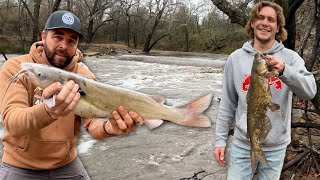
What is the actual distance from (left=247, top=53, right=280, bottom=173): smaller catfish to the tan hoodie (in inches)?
50.1

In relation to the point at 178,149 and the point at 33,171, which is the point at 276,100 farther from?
the point at 178,149

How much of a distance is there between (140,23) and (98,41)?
6060mm

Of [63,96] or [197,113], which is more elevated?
[63,96]

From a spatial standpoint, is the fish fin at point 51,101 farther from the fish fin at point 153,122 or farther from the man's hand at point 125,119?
the fish fin at point 153,122

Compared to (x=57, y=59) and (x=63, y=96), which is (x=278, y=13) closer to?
(x=57, y=59)

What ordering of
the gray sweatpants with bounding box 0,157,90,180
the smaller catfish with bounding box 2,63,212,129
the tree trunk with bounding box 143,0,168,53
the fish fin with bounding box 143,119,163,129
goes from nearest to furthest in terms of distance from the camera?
the smaller catfish with bounding box 2,63,212,129, the fish fin with bounding box 143,119,163,129, the gray sweatpants with bounding box 0,157,90,180, the tree trunk with bounding box 143,0,168,53

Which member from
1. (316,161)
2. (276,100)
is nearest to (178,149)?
(316,161)

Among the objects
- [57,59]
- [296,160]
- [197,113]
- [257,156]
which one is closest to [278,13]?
Result: [257,156]

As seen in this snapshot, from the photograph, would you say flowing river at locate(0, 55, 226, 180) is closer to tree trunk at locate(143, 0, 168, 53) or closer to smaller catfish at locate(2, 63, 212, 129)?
smaller catfish at locate(2, 63, 212, 129)

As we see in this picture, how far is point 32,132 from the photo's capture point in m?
2.84

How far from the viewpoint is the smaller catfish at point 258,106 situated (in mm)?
Answer: 3162

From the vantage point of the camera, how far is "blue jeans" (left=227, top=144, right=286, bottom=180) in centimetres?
389

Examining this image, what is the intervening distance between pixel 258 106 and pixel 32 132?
5.94ft

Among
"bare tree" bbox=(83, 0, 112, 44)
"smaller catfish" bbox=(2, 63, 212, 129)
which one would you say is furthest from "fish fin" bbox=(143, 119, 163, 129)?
"bare tree" bbox=(83, 0, 112, 44)
